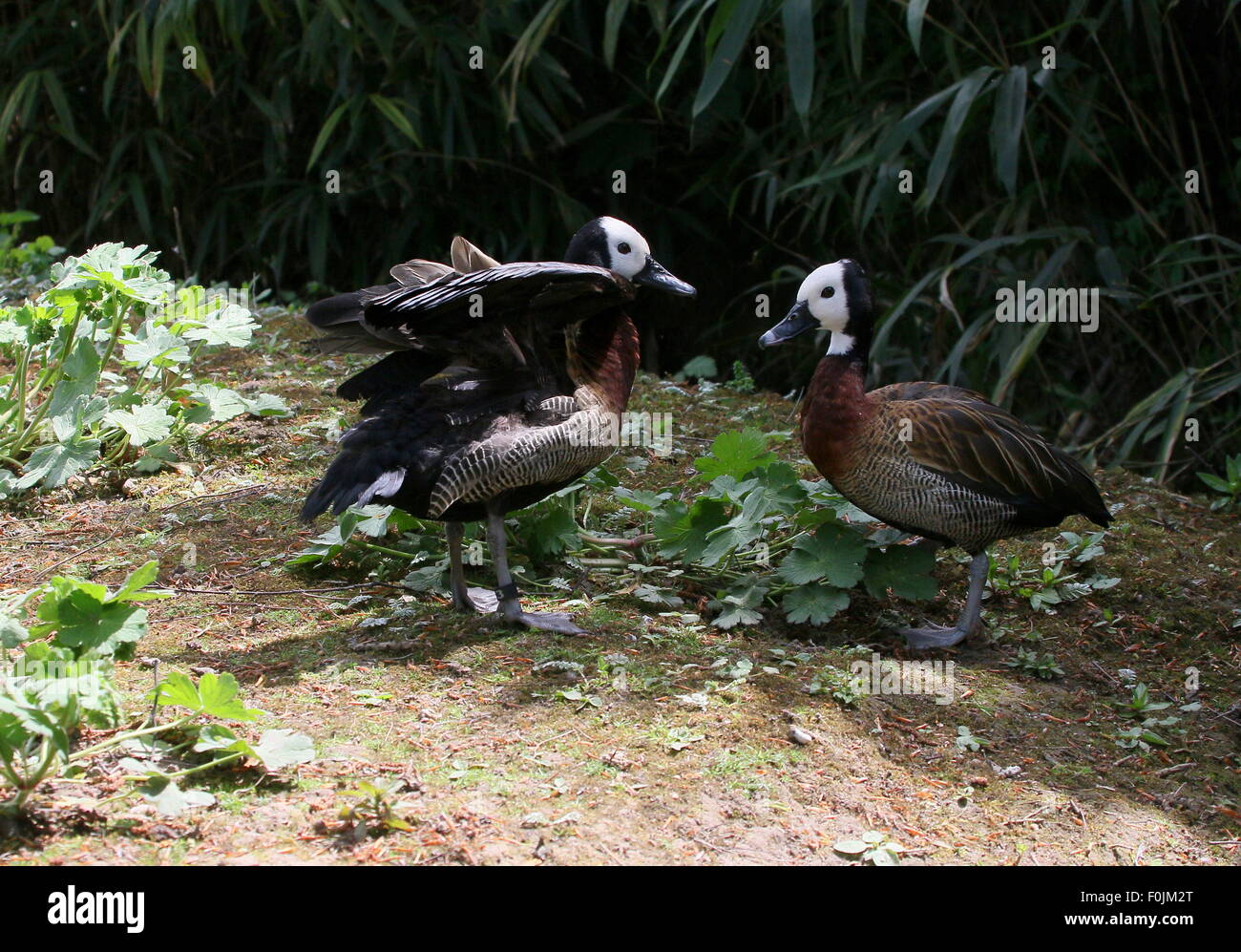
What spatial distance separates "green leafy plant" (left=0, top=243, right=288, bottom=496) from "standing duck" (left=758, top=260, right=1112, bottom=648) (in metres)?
1.72

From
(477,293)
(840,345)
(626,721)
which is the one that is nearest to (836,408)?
(840,345)

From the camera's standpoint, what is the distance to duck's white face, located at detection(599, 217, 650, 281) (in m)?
3.60

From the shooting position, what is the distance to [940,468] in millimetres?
3400

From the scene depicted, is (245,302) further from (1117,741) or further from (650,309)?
(1117,741)

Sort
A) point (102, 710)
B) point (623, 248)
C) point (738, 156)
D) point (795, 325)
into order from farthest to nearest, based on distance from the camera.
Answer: point (738, 156), point (795, 325), point (623, 248), point (102, 710)

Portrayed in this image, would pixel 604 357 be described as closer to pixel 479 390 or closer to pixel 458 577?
pixel 479 390

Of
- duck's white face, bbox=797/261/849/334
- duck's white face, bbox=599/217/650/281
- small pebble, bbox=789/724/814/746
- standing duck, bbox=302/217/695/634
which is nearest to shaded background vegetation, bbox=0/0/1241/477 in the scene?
duck's white face, bbox=797/261/849/334

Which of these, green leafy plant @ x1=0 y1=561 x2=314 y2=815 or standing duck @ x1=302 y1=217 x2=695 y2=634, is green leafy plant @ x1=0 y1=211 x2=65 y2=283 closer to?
standing duck @ x1=302 y1=217 x2=695 y2=634

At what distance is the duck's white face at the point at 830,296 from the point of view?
3.64 m

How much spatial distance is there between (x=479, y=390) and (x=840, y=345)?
106cm

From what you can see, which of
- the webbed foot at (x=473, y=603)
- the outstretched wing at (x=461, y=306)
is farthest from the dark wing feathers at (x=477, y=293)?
the webbed foot at (x=473, y=603)

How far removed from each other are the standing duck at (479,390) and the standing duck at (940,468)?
1.97 ft
